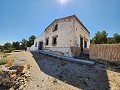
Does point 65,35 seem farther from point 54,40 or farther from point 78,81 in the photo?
point 78,81

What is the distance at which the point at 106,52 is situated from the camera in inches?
347

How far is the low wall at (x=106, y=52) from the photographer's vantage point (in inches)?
324

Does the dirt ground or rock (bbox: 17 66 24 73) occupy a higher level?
rock (bbox: 17 66 24 73)

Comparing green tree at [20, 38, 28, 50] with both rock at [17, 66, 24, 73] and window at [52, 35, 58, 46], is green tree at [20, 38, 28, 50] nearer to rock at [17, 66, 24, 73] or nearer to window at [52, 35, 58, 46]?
window at [52, 35, 58, 46]

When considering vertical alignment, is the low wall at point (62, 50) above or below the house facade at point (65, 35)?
below

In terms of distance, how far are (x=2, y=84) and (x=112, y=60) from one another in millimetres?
9419

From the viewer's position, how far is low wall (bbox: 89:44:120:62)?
324 inches

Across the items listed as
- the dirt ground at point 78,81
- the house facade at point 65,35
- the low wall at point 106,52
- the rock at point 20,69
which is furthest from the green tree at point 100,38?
the rock at point 20,69

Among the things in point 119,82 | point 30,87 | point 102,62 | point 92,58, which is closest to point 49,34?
point 92,58

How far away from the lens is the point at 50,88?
5395mm

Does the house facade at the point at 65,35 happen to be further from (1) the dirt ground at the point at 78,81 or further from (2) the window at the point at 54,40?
(1) the dirt ground at the point at 78,81

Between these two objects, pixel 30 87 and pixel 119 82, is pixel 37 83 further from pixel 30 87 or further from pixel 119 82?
pixel 119 82

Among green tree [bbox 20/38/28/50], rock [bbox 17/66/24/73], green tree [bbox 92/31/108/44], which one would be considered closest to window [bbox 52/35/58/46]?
rock [bbox 17/66/24/73]

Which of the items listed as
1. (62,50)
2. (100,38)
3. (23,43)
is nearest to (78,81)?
(62,50)
